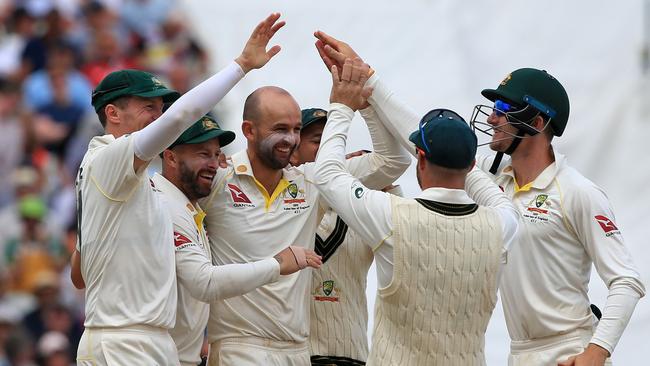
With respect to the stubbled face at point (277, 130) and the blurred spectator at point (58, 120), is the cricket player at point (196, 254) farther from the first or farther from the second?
the blurred spectator at point (58, 120)

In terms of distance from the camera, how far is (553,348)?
17.6 ft

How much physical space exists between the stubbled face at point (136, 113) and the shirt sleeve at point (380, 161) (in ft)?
3.03

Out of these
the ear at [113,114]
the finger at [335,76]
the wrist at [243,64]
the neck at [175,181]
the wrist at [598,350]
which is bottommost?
the wrist at [598,350]

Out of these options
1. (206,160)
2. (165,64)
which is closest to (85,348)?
(206,160)

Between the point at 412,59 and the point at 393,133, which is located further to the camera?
the point at 412,59

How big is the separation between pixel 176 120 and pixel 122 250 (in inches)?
23.8

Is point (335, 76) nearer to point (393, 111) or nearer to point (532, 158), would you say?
point (393, 111)

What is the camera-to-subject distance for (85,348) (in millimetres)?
4898

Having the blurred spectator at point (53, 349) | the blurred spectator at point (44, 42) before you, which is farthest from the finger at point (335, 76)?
the blurred spectator at point (44, 42)

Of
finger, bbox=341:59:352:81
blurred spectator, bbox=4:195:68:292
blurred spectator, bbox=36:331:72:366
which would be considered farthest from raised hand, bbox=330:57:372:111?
blurred spectator, bbox=4:195:68:292

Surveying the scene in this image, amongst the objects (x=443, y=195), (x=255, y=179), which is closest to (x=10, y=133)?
(x=255, y=179)

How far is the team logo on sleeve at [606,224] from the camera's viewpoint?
526cm

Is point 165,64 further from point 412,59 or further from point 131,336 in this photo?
point 131,336

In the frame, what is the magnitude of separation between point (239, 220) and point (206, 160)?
0.98ft
